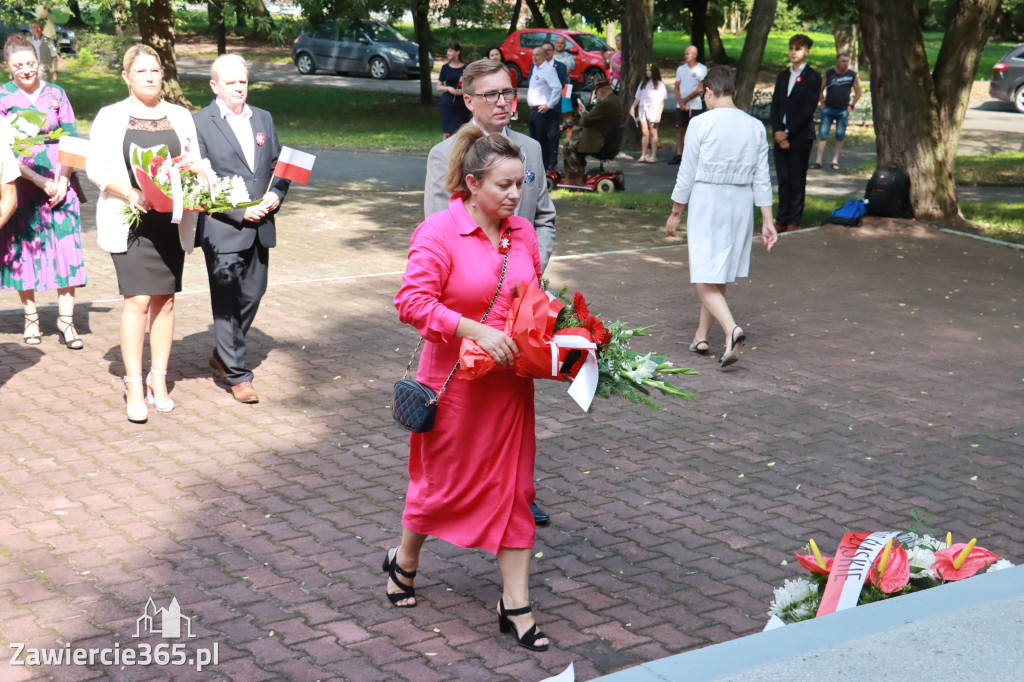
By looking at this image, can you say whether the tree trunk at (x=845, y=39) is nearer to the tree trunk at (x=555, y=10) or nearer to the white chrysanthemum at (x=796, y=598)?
the tree trunk at (x=555, y=10)

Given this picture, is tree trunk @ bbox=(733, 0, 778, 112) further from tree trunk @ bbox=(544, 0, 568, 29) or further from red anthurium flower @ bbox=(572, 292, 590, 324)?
tree trunk @ bbox=(544, 0, 568, 29)

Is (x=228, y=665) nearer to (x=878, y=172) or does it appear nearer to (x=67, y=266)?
(x=67, y=266)

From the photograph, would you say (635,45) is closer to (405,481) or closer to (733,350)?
(733,350)

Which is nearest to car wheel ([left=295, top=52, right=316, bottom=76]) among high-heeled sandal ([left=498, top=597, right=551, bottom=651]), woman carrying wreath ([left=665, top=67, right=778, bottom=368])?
woman carrying wreath ([left=665, top=67, right=778, bottom=368])

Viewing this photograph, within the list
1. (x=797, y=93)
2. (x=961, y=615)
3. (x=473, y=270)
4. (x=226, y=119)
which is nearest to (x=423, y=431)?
(x=473, y=270)

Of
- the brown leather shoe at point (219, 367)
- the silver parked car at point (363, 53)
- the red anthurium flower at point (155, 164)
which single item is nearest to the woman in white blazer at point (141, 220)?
the red anthurium flower at point (155, 164)

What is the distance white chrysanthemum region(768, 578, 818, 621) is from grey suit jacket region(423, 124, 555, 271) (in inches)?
71.5

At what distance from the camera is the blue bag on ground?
13.7m

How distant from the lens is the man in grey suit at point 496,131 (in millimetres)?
4898

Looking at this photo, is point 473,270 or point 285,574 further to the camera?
point 285,574

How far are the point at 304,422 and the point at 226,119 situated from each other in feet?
6.45

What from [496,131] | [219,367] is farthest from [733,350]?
[219,367]

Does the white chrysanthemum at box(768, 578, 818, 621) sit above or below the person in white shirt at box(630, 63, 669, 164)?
below

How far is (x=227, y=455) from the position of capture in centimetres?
619
